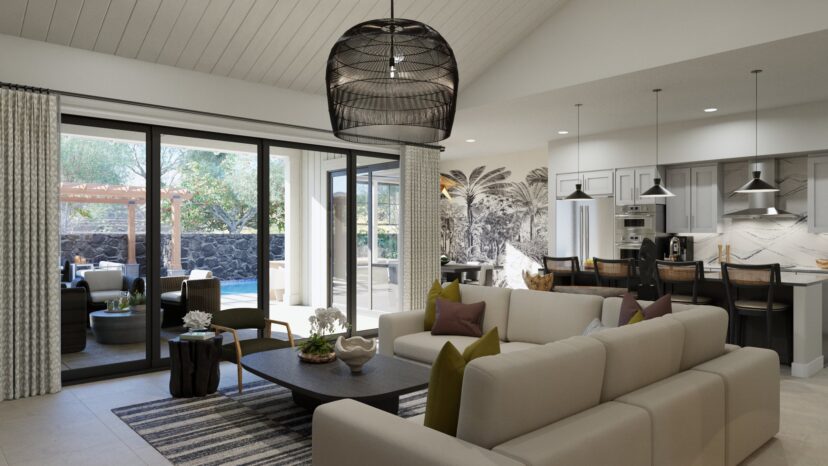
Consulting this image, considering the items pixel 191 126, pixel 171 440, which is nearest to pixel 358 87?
pixel 171 440

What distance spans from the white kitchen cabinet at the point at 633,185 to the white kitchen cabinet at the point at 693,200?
0.23 meters

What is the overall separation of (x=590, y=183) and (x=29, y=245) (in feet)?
21.6

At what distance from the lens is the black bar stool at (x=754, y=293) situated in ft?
16.1

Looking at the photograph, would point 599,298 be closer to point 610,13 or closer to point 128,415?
point 610,13

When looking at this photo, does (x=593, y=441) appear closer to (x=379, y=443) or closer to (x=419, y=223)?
(x=379, y=443)

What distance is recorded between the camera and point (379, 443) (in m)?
1.92

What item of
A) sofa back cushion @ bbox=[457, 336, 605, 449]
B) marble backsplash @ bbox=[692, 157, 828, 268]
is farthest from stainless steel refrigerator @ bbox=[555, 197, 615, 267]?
sofa back cushion @ bbox=[457, 336, 605, 449]

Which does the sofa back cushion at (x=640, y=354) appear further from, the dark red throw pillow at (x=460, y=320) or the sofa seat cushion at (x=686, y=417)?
the dark red throw pillow at (x=460, y=320)

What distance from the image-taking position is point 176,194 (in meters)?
5.44

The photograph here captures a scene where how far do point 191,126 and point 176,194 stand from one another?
2.20 feet

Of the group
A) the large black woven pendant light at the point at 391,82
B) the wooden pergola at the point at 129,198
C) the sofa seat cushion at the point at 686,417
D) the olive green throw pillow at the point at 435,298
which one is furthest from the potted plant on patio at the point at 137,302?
the sofa seat cushion at the point at 686,417

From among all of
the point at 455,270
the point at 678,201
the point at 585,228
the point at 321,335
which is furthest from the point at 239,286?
the point at 678,201

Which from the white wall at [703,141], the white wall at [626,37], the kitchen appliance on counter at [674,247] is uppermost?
the white wall at [626,37]

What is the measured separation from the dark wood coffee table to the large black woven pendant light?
4.80 ft
